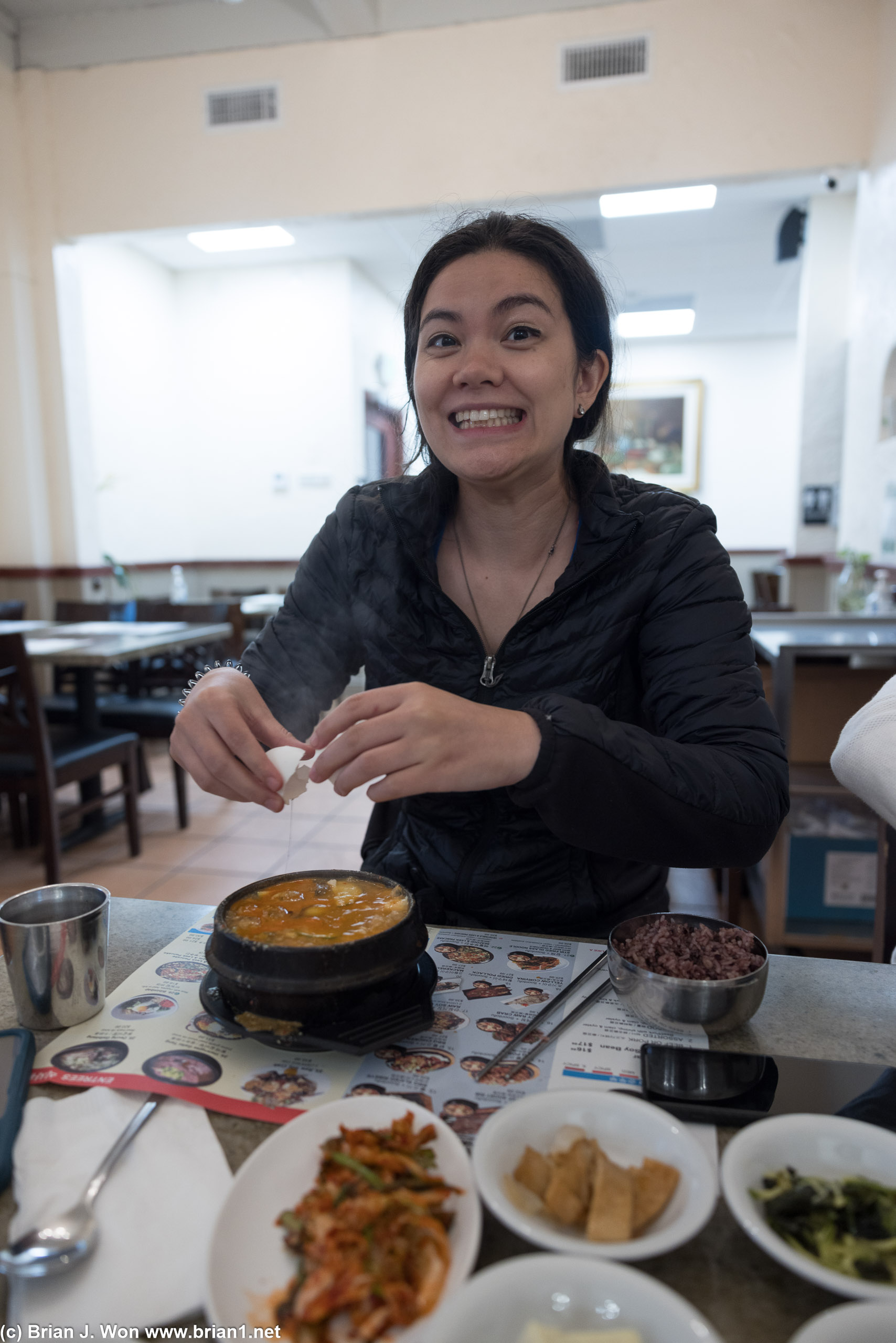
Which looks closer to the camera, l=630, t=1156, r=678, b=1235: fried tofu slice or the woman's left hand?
l=630, t=1156, r=678, b=1235: fried tofu slice

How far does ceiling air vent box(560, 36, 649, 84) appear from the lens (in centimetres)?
460

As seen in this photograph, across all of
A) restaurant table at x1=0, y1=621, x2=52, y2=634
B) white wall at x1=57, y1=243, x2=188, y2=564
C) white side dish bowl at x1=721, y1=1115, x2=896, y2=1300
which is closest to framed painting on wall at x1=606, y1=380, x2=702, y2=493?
white wall at x1=57, y1=243, x2=188, y2=564

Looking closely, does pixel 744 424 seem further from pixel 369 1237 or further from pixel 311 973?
pixel 369 1237

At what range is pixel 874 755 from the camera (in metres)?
1.11

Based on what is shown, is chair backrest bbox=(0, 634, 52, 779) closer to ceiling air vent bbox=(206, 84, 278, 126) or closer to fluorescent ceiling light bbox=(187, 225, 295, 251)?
ceiling air vent bbox=(206, 84, 278, 126)

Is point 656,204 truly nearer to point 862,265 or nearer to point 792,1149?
point 862,265

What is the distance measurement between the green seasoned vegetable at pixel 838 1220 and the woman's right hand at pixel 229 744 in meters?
0.66

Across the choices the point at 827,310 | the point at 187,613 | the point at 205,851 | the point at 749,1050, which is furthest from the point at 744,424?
the point at 749,1050

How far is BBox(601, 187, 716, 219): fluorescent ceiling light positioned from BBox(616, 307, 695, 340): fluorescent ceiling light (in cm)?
266

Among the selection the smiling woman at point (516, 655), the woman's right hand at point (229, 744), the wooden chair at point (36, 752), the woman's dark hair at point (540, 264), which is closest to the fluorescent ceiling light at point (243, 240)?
the wooden chair at point (36, 752)

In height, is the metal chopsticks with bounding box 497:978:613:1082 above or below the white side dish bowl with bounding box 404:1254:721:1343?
below

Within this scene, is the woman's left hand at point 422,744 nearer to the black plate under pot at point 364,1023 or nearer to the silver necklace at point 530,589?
the black plate under pot at point 364,1023

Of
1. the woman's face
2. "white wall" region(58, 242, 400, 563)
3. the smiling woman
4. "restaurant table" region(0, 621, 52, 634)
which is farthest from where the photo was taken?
"white wall" region(58, 242, 400, 563)

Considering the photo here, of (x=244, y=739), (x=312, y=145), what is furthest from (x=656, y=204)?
(x=244, y=739)
